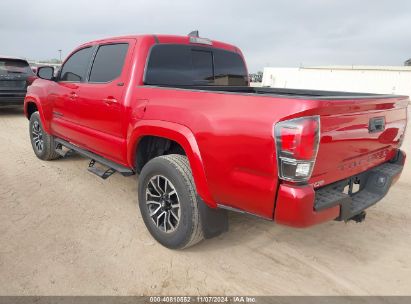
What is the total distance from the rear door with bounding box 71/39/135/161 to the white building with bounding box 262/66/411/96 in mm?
37558

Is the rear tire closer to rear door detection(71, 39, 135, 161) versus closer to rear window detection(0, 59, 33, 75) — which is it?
rear door detection(71, 39, 135, 161)

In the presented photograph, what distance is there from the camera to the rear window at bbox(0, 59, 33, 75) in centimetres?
946

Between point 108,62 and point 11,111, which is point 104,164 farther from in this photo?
point 11,111

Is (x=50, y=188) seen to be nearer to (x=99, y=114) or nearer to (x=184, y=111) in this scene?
(x=99, y=114)

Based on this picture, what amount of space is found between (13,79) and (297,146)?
32.5 ft

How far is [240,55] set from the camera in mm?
4426

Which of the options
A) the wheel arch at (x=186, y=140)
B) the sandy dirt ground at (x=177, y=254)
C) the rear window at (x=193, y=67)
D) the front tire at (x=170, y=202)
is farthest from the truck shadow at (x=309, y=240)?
the rear window at (x=193, y=67)

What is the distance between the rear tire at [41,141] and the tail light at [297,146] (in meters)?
4.43

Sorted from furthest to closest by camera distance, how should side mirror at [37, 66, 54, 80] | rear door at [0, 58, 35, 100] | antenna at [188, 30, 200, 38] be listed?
rear door at [0, 58, 35, 100] → side mirror at [37, 66, 54, 80] → antenna at [188, 30, 200, 38]

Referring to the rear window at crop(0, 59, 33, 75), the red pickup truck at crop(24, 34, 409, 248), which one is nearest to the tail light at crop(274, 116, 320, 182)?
the red pickup truck at crop(24, 34, 409, 248)

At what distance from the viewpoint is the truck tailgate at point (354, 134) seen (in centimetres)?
212

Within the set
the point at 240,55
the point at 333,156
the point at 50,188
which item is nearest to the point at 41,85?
the point at 50,188

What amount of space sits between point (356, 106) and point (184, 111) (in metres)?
1.28

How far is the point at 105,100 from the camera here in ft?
11.6
